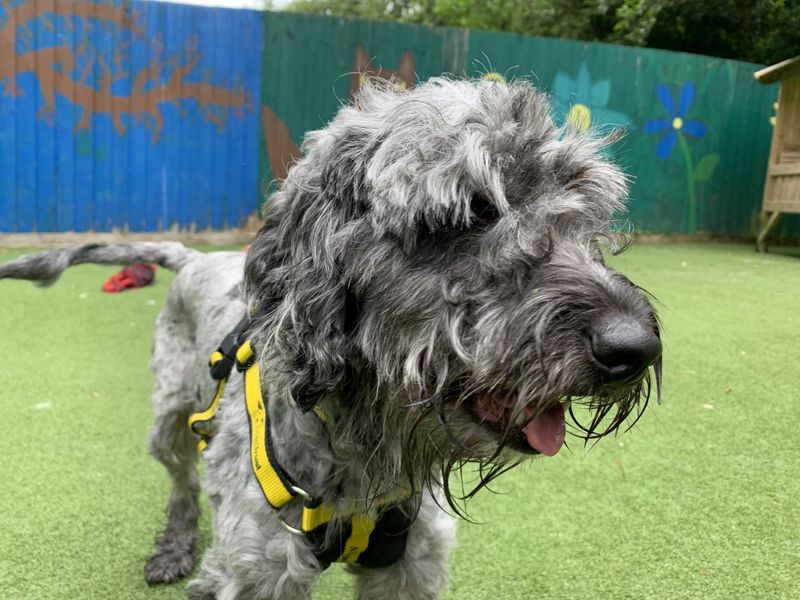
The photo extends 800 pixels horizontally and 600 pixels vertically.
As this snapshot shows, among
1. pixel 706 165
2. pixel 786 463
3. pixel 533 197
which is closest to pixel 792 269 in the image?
pixel 706 165

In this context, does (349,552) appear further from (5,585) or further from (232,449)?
(5,585)

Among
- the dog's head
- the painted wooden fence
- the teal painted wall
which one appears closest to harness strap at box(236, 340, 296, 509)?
the dog's head

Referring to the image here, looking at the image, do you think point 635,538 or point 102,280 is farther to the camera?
point 102,280

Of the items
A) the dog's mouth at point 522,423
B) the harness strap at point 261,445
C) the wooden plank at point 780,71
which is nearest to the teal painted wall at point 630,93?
the wooden plank at point 780,71

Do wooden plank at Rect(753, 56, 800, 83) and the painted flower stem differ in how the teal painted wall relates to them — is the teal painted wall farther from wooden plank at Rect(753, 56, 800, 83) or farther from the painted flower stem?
wooden plank at Rect(753, 56, 800, 83)

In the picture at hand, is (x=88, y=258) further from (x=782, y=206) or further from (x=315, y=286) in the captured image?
(x=782, y=206)

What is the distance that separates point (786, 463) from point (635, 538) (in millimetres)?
1223

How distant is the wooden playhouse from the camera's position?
11445mm

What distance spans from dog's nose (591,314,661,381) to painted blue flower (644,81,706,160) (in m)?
12.4

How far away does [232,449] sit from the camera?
219 cm

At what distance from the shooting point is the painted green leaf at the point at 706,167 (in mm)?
13156

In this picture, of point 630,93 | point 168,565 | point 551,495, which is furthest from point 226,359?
point 630,93

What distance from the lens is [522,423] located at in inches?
58.9

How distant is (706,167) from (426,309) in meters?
13.2
